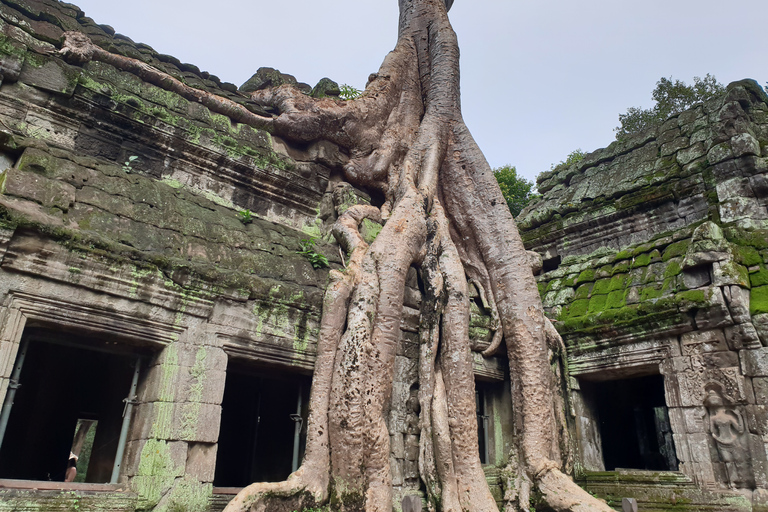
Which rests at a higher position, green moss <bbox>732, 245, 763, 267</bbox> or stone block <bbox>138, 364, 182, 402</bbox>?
green moss <bbox>732, 245, 763, 267</bbox>

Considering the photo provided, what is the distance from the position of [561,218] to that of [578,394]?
259cm

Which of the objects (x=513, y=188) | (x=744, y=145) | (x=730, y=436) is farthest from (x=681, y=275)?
(x=513, y=188)

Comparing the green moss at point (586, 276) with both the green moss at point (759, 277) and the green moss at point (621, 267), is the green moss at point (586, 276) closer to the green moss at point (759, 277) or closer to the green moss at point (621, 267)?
the green moss at point (621, 267)

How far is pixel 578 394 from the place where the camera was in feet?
21.0

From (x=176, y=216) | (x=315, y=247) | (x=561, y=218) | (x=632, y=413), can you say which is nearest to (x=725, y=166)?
(x=561, y=218)

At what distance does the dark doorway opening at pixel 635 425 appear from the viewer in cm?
782

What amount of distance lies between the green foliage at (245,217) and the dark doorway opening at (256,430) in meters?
1.93

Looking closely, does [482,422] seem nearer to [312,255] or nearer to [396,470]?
[396,470]

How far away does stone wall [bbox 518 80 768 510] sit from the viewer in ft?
17.1

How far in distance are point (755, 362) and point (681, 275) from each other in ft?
3.63

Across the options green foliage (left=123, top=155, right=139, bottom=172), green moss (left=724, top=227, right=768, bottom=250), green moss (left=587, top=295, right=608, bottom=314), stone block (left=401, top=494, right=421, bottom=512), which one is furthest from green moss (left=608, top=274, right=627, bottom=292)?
green foliage (left=123, top=155, right=139, bottom=172)

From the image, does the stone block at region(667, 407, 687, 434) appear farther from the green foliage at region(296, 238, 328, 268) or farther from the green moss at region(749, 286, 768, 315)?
the green foliage at region(296, 238, 328, 268)

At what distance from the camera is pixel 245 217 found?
16.7 ft

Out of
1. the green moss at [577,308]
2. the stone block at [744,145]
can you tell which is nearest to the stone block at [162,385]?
the green moss at [577,308]
